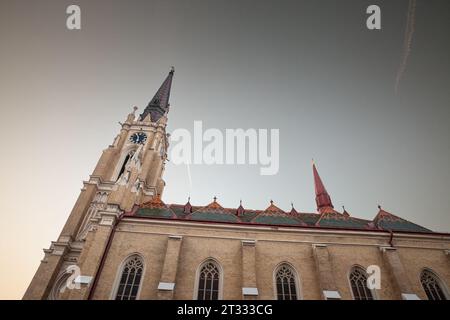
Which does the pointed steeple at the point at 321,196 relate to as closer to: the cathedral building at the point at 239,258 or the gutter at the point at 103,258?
the cathedral building at the point at 239,258

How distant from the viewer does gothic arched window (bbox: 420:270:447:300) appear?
15.4 metres

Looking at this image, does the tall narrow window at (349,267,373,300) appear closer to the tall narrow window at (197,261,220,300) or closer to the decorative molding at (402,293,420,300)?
the decorative molding at (402,293,420,300)

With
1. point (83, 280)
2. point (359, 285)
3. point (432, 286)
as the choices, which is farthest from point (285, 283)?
point (83, 280)

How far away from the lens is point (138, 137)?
3038 centimetres

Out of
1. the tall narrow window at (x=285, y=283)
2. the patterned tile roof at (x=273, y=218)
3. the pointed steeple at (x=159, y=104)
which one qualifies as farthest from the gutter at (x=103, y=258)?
the pointed steeple at (x=159, y=104)

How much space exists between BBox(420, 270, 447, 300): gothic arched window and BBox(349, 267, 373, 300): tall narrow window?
12.1 ft

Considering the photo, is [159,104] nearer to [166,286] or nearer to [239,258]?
[239,258]

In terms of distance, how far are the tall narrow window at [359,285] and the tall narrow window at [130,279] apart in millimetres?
13263

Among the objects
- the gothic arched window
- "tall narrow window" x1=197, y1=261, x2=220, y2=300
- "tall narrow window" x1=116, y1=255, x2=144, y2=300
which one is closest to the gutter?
"tall narrow window" x1=116, y1=255, x2=144, y2=300

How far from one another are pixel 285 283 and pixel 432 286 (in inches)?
373

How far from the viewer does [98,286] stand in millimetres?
14734

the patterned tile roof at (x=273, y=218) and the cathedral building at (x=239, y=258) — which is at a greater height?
the patterned tile roof at (x=273, y=218)

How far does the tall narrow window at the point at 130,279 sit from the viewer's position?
14773 millimetres
